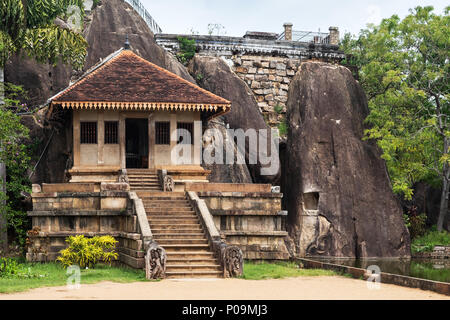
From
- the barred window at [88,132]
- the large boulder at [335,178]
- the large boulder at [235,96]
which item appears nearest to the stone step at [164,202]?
the barred window at [88,132]

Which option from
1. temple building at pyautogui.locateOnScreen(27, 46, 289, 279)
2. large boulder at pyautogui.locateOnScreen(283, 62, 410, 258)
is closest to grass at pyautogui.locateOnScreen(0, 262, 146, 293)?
temple building at pyautogui.locateOnScreen(27, 46, 289, 279)

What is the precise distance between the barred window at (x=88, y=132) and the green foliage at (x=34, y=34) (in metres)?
2.97

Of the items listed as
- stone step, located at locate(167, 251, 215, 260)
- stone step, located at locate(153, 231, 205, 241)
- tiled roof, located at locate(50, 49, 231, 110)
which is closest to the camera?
stone step, located at locate(167, 251, 215, 260)

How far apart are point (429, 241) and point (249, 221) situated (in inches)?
619

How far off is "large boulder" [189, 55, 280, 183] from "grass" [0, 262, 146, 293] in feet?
45.4

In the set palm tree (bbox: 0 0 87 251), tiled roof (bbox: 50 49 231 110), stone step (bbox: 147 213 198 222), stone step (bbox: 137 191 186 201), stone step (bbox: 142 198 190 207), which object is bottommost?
stone step (bbox: 147 213 198 222)

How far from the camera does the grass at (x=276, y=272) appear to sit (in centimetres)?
1653

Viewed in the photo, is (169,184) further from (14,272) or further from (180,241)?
(14,272)

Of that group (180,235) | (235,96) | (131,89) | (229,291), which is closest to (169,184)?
(180,235)

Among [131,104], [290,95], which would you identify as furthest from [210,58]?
[131,104]

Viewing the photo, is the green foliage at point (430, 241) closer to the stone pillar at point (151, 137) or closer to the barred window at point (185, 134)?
the barred window at point (185, 134)

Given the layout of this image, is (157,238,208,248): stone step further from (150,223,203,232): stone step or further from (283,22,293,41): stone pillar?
(283,22,293,41): stone pillar

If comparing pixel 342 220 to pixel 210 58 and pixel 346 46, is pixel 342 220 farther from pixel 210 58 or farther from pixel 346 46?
pixel 346 46

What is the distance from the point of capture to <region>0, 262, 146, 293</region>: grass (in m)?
13.9
